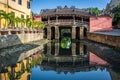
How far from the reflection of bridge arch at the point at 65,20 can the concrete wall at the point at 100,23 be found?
1.39 meters

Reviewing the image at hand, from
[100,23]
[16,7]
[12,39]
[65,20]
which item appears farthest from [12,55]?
[100,23]

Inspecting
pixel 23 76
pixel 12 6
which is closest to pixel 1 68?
pixel 23 76

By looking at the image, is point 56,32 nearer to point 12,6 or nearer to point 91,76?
point 12,6

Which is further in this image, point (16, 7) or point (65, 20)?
point (65, 20)

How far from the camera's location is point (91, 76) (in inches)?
526

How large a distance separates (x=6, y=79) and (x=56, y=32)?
47.4 metres

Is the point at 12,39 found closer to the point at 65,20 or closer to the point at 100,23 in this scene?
the point at 65,20

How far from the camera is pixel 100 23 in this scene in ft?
198

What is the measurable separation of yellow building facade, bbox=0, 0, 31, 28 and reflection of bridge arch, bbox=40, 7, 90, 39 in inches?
414

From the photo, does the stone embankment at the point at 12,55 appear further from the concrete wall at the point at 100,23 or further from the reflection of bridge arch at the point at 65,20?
the concrete wall at the point at 100,23

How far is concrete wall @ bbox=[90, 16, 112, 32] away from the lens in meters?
60.0

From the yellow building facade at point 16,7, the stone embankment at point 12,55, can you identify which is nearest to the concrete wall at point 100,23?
the yellow building facade at point 16,7

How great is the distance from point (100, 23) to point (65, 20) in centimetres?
820

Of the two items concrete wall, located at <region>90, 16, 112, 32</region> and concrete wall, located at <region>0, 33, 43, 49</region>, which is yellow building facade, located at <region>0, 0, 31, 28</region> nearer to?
concrete wall, located at <region>0, 33, 43, 49</region>
